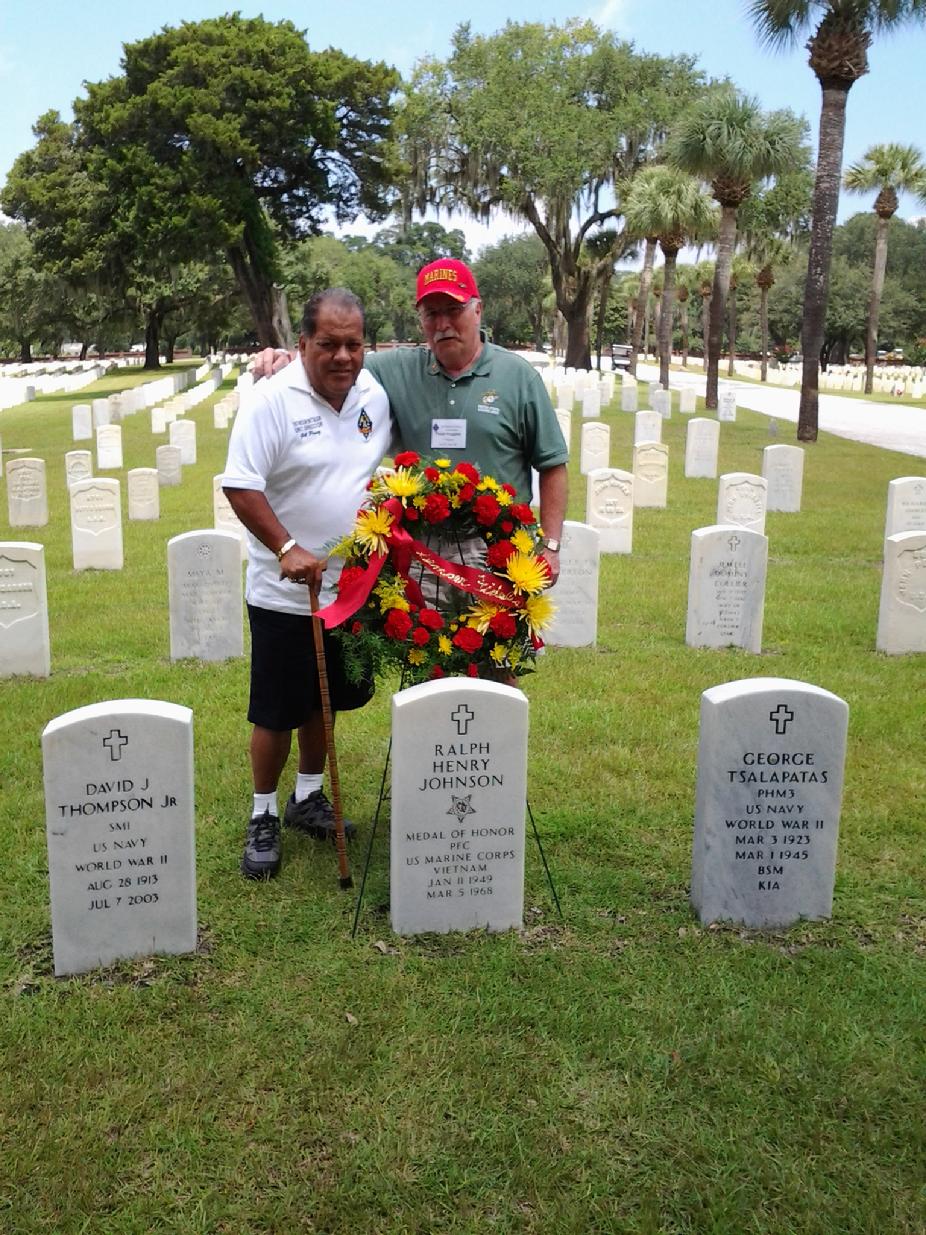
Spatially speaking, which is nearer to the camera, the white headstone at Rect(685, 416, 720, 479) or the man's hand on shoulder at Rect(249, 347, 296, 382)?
the man's hand on shoulder at Rect(249, 347, 296, 382)

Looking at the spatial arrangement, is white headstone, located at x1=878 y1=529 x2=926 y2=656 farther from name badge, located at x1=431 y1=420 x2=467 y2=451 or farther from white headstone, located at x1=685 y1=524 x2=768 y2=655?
name badge, located at x1=431 y1=420 x2=467 y2=451

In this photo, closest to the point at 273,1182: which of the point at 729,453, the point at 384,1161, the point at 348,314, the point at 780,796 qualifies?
the point at 384,1161

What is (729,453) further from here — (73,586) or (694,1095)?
(694,1095)

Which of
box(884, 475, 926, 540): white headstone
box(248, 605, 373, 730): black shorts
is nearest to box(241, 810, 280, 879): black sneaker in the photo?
box(248, 605, 373, 730): black shorts

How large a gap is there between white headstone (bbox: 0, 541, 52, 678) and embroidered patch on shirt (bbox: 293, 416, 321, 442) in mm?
3900

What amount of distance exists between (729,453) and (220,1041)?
19.4m

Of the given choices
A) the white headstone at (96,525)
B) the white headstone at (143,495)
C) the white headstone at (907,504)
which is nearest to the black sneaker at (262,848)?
the white headstone at (96,525)

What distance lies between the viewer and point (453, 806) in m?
3.96

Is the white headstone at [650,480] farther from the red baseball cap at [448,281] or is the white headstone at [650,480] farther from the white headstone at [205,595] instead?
the red baseball cap at [448,281]

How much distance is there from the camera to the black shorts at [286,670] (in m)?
4.32

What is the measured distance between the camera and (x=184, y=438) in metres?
19.4

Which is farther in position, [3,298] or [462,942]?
[3,298]

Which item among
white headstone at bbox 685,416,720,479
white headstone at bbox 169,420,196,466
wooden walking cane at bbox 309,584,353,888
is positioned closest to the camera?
wooden walking cane at bbox 309,584,353,888

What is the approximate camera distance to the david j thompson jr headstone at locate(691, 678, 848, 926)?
13.0 feet
